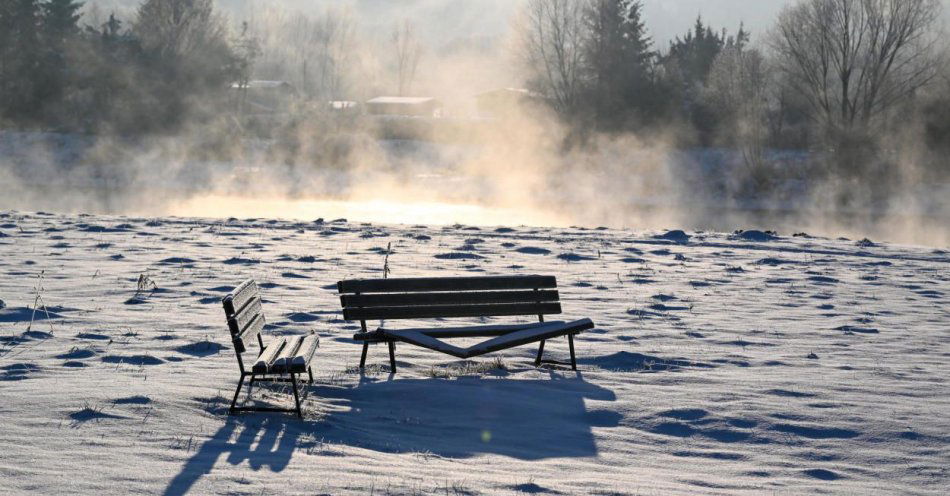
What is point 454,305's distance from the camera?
8281mm

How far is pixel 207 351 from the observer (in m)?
8.32

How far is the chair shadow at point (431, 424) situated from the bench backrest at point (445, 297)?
0.71 m

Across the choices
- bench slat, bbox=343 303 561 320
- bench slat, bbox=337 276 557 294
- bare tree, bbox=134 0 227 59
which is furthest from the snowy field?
bare tree, bbox=134 0 227 59

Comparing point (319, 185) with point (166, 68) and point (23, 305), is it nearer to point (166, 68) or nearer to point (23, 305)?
point (166, 68)

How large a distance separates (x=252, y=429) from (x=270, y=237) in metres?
11.4

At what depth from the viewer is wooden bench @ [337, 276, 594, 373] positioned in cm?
790

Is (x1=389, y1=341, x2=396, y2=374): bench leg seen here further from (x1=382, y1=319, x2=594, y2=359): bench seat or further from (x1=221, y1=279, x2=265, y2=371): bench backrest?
(x1=221, y1=279, x2=265, y2=371): bench backrest

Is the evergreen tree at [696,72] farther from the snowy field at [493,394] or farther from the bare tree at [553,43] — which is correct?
the snowy field at [493,394]

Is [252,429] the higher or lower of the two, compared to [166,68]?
lower

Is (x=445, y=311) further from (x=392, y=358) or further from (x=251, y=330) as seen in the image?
(x=251, y=330)

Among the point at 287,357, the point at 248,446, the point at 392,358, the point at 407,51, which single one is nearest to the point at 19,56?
the point at 392,358

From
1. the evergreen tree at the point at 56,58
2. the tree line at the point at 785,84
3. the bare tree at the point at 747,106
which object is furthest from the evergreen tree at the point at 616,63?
the evergreen tree at the point at 56,58

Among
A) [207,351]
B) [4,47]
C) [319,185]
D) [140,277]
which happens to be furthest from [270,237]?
[4,47]

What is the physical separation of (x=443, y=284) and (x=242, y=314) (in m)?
2.02
